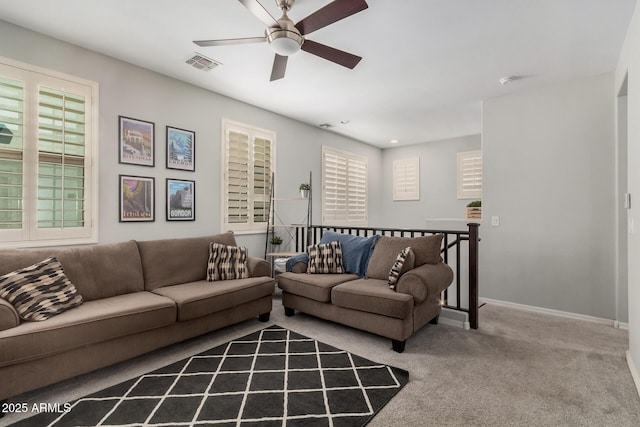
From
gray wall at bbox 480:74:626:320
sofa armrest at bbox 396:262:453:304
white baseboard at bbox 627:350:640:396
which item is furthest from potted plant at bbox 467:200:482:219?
white baseboard at bbox 627:350:640:396

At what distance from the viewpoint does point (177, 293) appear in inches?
111

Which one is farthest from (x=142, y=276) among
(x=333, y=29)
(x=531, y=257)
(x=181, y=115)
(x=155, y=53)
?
(x=531, y=257)

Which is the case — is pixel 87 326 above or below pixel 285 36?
below

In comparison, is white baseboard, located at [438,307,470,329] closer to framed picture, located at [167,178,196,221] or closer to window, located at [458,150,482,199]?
Answer: framed picture, located at [167,178,196,221]

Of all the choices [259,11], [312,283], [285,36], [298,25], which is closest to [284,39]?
[285,36]

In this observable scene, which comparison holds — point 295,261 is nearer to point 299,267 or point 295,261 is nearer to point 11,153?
point 299,267

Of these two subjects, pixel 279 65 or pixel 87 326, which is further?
pixel 279 65

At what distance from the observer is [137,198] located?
343cm

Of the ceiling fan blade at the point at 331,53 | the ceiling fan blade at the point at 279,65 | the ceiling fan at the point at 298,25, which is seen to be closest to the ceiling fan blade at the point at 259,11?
the ceiling fan at the point at 298,25

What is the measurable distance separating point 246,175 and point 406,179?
399cm

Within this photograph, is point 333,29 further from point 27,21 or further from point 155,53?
point 27,21

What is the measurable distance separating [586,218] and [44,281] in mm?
5193

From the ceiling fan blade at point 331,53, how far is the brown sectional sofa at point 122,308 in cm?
219

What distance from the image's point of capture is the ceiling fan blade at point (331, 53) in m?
2.40
